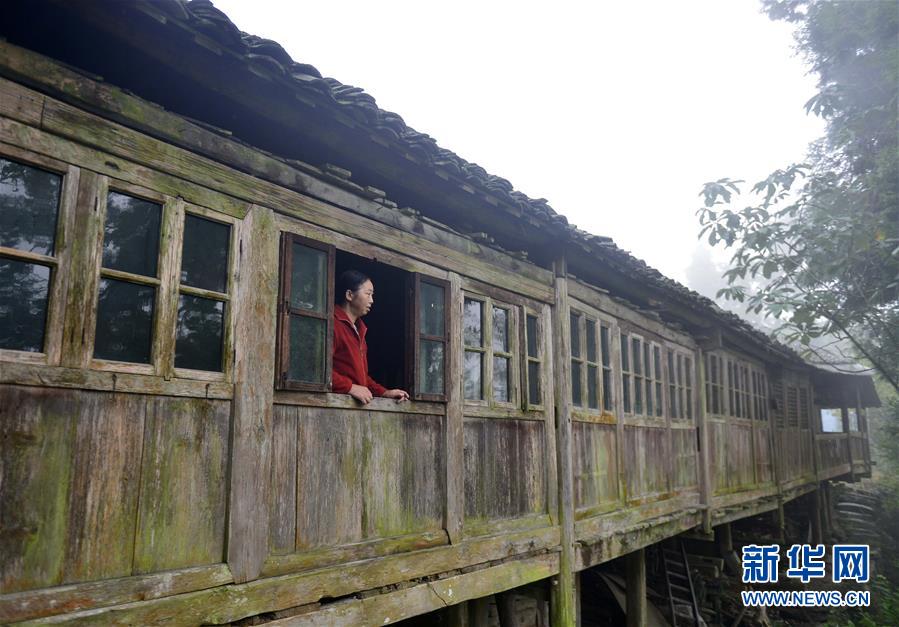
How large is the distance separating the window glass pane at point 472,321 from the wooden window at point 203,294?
2180 millimetres

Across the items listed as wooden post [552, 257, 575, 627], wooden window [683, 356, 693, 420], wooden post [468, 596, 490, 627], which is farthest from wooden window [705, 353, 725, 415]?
wooden post [468, 596, 490, 627]

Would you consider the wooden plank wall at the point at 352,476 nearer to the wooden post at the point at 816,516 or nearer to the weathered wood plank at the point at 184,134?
the weathered wood plank at the point at 184,134

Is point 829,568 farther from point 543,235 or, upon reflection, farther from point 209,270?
point 209,270

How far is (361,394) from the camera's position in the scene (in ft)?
13.7

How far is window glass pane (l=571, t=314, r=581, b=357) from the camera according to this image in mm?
6965

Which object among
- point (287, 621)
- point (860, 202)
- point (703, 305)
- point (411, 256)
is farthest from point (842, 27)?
point (287, 621)

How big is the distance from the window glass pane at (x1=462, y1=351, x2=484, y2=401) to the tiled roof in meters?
1.25

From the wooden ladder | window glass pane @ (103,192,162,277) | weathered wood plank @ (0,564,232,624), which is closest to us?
weathered wood plank @ (0,564,232,624)

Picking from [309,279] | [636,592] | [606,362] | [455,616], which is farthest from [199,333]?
[636,592]

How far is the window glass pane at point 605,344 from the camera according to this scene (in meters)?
7.55

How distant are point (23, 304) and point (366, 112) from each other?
2024mm

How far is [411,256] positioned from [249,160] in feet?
4.61

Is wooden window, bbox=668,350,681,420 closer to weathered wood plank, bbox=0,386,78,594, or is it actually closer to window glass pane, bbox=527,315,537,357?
window glass pane, bbox=527,315,537,357

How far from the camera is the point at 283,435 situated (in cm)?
374
